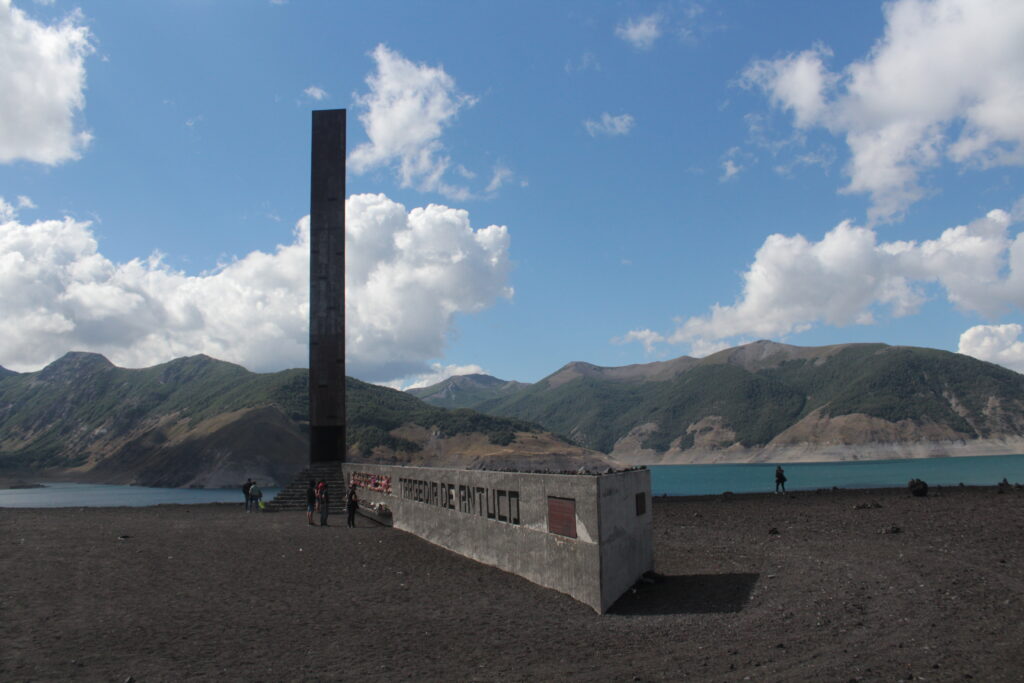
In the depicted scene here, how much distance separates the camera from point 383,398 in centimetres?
19588

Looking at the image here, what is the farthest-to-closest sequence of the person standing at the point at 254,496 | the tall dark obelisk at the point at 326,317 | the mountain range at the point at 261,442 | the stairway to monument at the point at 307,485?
the mountain range at the point at 261,442, the tall dark obelisk at the point at 326,317, the stairway to monument at the point at 307,485, the person standing at the point at 254,496

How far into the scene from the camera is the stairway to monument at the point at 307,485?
31.3 m

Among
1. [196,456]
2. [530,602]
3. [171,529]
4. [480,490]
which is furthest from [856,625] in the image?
[196,456]

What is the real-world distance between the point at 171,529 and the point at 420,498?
7.97m

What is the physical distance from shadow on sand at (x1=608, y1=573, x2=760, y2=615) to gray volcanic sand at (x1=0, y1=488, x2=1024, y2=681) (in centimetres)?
5

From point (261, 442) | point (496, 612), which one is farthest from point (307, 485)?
point (261, 442)

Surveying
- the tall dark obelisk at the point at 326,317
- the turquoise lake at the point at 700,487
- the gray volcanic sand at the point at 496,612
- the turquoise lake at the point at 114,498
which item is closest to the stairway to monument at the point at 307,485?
the tall dark obelisk at the point at 326,317

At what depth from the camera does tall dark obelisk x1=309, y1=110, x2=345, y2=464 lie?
1403 inches

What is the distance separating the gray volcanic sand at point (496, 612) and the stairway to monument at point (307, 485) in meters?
11.4

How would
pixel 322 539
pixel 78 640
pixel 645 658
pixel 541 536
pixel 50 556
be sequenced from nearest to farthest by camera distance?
pixel 645 658 → pixel 78 640 → pixel 541 536 → pixel 50 556 → pixel 322 539

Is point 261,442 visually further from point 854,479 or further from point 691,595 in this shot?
point 691,595

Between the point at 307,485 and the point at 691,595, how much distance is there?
79.4 ft

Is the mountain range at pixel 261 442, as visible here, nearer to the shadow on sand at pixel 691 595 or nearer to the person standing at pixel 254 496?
the person standing at pixel 254 496

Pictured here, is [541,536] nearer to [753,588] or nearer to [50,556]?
[753,588]
